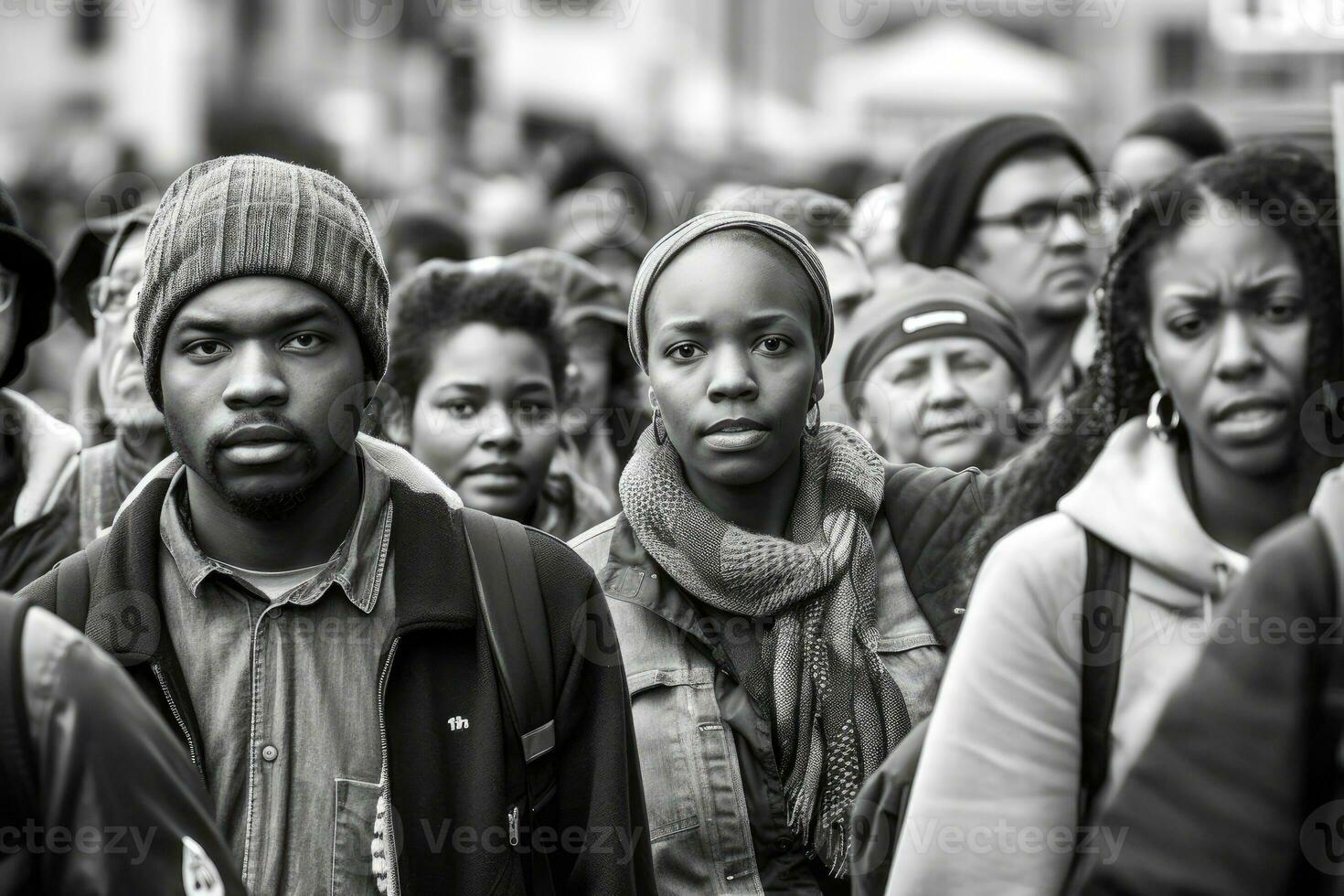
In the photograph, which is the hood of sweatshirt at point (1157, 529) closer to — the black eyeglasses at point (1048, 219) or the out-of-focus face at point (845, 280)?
the out-of-focus face at point (845, 280)

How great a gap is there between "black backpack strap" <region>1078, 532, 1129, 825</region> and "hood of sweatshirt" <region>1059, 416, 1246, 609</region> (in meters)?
0.04

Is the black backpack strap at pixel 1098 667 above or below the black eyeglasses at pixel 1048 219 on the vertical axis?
below

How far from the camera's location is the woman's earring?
3.36 meters

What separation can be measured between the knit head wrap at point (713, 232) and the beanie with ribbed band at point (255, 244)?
2.26 ft

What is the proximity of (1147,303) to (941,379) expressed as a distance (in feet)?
7.19

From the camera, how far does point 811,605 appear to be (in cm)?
407

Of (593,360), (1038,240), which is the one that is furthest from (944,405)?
(593,360)

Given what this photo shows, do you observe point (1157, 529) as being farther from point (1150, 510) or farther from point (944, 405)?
point (944, 405)

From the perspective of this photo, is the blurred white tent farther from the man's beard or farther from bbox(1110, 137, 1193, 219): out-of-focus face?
the man's beard

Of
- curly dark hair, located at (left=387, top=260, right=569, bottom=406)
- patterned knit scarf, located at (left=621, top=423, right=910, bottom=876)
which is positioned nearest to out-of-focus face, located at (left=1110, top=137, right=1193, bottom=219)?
curly dark hair, located at (left=387, top=260, right=569, bottom=406)

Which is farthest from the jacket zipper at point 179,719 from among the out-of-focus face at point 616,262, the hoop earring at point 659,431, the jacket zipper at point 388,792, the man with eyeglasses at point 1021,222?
the out-of-focus face at point 616,262

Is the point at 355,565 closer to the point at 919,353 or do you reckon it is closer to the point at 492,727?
the point at 492,727

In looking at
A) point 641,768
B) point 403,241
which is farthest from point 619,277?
point 641,768

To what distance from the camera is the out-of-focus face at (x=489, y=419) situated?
5.36m
